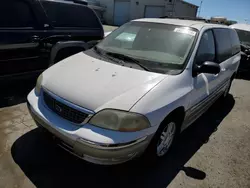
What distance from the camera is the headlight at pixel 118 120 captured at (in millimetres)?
2098

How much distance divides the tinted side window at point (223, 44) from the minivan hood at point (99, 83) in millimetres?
1913

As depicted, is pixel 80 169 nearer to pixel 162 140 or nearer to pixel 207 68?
pixel 162 140

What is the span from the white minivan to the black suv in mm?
1491

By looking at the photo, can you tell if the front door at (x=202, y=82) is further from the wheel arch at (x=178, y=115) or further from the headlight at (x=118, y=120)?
the headlight at (x=118, y=120)

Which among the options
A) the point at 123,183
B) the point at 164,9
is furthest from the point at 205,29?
the point at 164,9

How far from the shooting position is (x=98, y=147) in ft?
6.65

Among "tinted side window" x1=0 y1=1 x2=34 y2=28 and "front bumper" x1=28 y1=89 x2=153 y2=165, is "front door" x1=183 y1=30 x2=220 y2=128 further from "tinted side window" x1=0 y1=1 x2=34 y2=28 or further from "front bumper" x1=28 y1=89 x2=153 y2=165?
"tinted side window" x1=0 y1=1 x2=34 y2=28

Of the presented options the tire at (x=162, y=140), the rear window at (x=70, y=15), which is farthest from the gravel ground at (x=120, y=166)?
the rear window at (x=70, y=15)

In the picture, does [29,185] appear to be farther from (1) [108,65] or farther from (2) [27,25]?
(2) [27,25]

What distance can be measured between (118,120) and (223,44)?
10.1 ft

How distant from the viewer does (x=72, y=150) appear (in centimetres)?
225

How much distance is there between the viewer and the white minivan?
2117mm

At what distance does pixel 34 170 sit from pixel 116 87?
1.35 m

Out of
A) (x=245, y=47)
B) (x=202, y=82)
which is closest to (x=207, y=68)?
(x=202, y=82)
